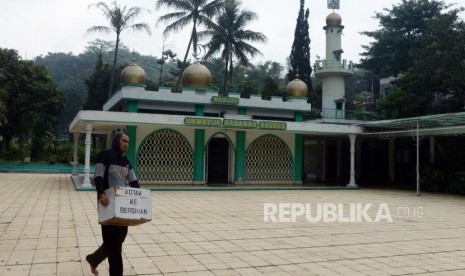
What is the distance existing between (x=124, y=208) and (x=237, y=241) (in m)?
2.69

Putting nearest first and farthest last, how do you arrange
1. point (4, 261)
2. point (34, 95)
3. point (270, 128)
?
1. point (4, 261)
2. point (270, 128)
3. point (34, 95)

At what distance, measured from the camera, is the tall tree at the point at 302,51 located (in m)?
31.6

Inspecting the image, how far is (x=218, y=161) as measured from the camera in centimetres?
1795

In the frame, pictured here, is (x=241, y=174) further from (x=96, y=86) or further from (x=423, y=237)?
(x=96, y=86)

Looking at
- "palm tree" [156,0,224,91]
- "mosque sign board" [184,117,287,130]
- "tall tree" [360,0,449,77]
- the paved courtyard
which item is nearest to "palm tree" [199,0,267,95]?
"palm tree" [156,0,224,91]

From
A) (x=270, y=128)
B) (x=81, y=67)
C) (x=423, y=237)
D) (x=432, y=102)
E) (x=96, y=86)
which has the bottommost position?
(x=423, y=237)

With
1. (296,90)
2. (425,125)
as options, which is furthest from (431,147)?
(296,90)

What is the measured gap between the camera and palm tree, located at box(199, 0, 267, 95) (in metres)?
28.0

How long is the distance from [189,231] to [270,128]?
31.1 feet

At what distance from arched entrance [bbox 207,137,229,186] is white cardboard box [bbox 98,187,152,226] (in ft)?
44.3

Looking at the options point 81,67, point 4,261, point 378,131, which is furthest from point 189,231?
point 81,67

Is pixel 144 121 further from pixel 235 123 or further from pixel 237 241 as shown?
pixel 237 241

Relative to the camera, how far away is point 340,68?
25469 millimetres

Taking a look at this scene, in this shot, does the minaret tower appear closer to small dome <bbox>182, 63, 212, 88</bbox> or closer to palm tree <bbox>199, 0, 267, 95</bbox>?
palm tree <bbox>199, 0, 267, 95</bbox>
